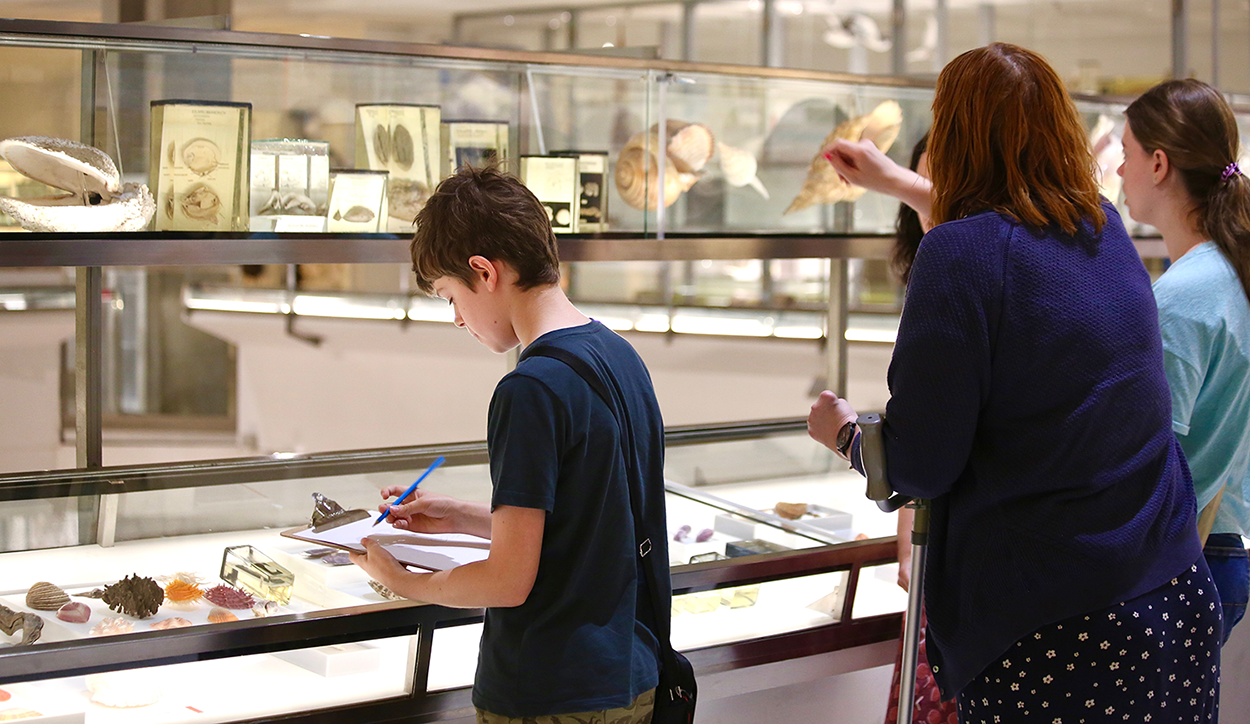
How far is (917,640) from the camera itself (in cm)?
183

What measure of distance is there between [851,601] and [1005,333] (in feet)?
3.71

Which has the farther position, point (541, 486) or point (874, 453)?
point (874, 453)

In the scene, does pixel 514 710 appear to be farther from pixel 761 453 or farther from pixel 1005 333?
pixel 761 453

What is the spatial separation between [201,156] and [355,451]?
93cm

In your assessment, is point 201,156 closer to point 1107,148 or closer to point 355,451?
point 355,451

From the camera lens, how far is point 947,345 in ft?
4.84

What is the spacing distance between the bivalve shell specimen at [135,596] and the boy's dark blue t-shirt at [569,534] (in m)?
0.79

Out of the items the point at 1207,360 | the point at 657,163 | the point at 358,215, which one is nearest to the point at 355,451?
the point at 358,215

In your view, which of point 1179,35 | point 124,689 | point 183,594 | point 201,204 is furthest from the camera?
point 1179,35

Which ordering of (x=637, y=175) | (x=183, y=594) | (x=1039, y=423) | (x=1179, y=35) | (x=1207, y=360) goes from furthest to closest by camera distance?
(x=1179, y=35)
(x=637, y=175)
(x=183, y=594)
(x=1207, y=360)
(x=1039, y=423)

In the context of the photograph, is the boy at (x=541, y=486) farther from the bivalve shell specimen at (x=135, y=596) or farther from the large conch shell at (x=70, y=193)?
the large conch shell at (x=70, y=193)

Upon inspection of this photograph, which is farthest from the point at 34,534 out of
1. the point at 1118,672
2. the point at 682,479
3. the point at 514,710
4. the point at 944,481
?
the point at 1118,672

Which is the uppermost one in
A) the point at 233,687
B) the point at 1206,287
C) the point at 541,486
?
the point at 1206,287

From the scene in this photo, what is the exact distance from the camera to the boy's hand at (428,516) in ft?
5.71
